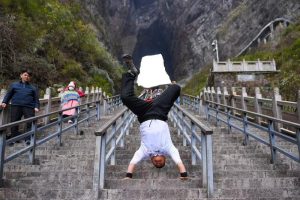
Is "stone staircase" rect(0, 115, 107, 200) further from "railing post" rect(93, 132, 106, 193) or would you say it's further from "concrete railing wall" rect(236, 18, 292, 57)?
"concrete railing wall" rect(236, 18, 292, 57)

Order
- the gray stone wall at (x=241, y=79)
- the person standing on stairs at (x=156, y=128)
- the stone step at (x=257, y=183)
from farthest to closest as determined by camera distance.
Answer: the gray stone wall at (x=241, y=79), the stone step at (x=257, y=183), the person standing on stairs at (x=156, y=128)

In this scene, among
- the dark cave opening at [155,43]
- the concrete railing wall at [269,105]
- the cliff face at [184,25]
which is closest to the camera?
the concrete railing wall at [269,105]

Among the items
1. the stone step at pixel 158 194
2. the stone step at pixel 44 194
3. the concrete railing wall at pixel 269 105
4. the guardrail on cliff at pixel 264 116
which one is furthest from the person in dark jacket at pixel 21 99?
the concrete railing wall at pixel 269 105

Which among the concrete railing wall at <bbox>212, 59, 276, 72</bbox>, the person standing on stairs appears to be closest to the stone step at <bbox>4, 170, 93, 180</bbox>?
the person standing on stairs

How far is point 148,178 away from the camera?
4586 millimetres

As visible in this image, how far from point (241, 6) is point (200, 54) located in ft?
32.3

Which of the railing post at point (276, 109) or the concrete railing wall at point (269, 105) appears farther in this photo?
the railing post at point (276, 109)

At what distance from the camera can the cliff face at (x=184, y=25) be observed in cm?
4259

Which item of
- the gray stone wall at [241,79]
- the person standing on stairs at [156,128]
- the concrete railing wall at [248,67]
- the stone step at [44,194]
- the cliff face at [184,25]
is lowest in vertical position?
the stone step at [44,194]

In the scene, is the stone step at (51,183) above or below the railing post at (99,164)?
below

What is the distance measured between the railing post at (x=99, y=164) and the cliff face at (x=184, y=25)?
37027 millimetres

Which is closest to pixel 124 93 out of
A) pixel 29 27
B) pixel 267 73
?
pixel 29 27

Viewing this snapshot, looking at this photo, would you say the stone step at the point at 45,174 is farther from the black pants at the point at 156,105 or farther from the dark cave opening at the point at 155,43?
the dark cave opening at the point at 155,43

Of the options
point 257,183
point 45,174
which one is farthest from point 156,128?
point 45,174
